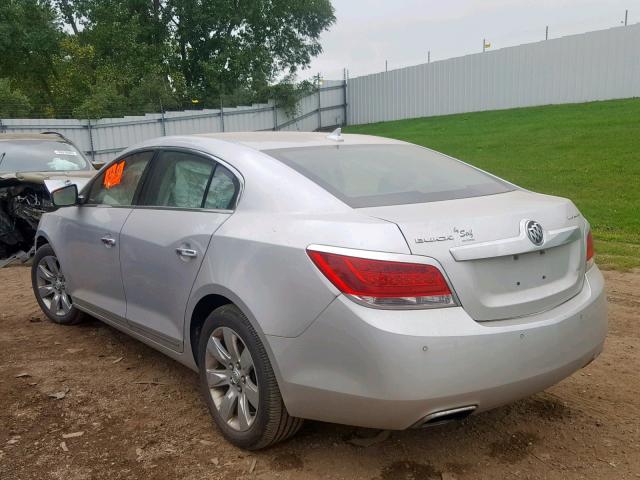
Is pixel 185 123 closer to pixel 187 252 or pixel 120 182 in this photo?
pixel 120 182

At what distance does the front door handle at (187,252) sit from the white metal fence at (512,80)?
1910cm

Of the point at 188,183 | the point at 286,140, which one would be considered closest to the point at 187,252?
the point at 188,183

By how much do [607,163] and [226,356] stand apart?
10116 mm

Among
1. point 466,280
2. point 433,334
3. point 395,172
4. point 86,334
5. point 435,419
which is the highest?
point 395,172

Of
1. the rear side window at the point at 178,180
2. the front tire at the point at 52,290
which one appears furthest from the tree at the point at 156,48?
the rear side window at the point at 178,180

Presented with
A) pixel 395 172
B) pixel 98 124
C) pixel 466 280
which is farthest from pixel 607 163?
pixel 98 124

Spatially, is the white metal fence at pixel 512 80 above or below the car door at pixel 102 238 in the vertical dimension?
above

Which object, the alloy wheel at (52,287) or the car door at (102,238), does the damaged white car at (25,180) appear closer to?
the alloy wheel at (52,287)

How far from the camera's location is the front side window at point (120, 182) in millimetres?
3969

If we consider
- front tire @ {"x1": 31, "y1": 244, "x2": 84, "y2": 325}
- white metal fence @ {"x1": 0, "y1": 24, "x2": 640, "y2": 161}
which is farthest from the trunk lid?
white metal fence @ {"x1": 0, "y1": 24, "x2": 640, "y2": 161}

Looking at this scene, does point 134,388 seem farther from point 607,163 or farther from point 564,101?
point 564,101

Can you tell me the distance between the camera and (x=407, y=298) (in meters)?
2.40

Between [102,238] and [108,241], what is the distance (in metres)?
0.11

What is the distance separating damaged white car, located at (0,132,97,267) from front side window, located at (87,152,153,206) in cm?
299
